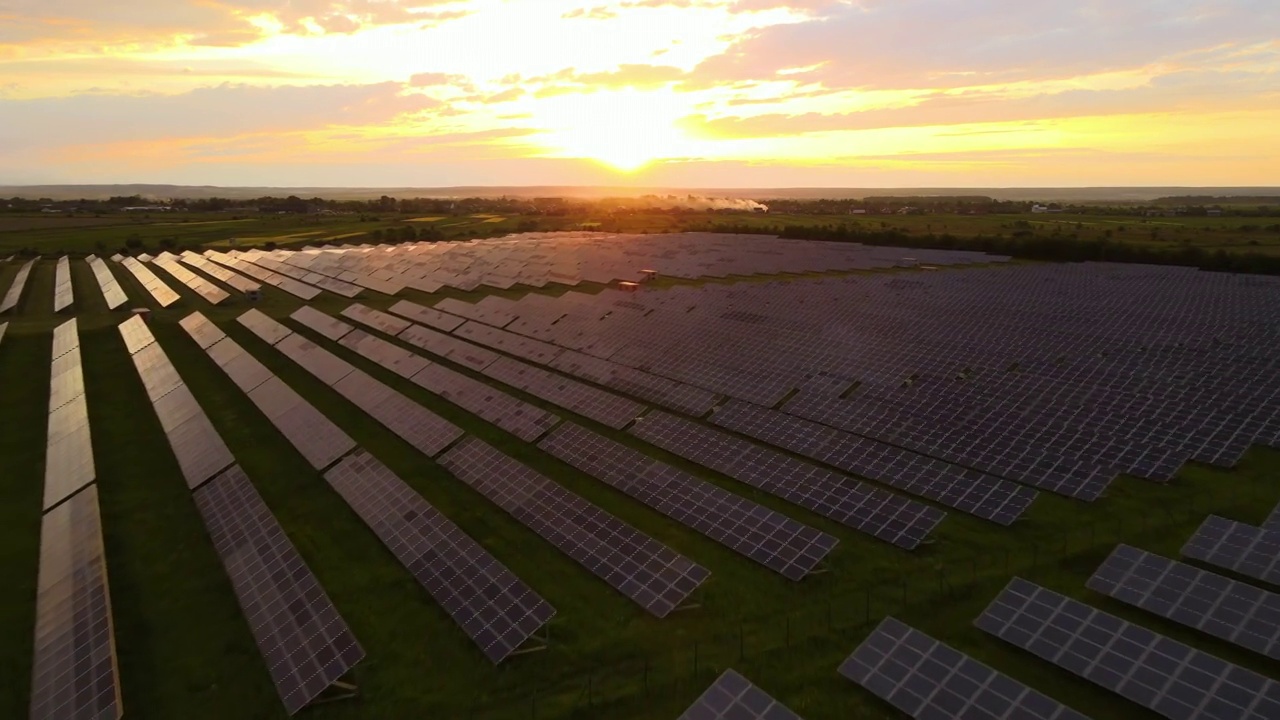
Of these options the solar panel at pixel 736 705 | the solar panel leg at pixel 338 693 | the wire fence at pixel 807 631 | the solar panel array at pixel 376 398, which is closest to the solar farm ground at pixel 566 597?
the wire fence at pixel 807 631

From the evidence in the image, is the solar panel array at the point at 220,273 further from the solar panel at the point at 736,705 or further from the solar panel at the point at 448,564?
the solar panel at the point at 736,705

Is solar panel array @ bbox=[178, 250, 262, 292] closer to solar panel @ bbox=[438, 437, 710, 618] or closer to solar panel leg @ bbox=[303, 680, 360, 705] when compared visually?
solar panel @ bbox=[438, 437, 710, 618]

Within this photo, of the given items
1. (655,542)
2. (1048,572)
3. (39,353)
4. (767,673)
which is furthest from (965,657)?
(39,353)

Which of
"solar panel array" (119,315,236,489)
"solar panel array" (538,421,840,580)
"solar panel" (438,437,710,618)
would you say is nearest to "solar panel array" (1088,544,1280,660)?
"solar panel array" (538,421,840,580)

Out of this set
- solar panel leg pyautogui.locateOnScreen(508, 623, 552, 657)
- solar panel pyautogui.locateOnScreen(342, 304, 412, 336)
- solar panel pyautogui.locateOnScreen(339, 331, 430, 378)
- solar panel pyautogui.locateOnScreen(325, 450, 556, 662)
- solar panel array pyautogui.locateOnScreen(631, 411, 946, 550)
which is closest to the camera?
solar panel leg pyautogui.locateOnScreen(508, 623, 552, 657)

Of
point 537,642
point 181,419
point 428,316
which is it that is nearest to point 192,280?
point 428,316

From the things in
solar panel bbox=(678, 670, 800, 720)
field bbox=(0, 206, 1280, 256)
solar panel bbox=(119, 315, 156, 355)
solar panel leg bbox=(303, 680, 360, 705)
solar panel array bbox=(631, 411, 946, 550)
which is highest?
field bbox=(0, 206, 1280, 256)
